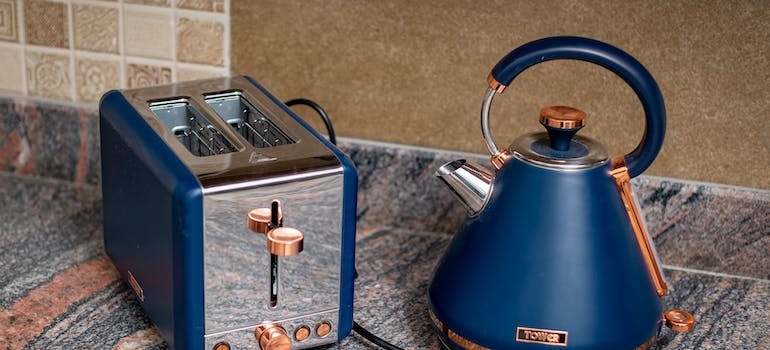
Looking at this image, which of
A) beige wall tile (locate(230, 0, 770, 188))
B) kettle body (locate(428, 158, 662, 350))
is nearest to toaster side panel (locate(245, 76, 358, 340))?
kettle body (locate(428, 158, 662, 350))

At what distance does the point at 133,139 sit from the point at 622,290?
46 cm

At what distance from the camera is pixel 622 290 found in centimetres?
85

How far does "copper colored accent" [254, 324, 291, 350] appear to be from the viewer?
2.81 ft

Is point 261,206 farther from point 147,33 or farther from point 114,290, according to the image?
point 147,33

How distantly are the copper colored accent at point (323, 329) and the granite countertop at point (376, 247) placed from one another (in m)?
0.05

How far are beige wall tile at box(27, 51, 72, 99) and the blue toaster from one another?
275mm

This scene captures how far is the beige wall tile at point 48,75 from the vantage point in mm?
1202

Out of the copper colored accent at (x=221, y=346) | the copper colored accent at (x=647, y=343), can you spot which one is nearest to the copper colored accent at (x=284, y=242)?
the copper colored accent at (x=221, y=346)

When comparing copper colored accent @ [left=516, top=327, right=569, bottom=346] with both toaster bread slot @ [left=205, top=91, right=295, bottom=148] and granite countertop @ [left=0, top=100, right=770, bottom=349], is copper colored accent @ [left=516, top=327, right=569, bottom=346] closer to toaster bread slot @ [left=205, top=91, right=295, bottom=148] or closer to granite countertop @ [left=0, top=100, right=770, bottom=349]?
granite countertop @ [left=0, top=100, right=770, bottom=349]

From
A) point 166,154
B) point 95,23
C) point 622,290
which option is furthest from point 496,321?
point 95,23

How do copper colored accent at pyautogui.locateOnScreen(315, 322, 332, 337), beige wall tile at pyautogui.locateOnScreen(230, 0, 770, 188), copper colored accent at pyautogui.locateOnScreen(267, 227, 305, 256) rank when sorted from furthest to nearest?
beige wall tile at pyautogui.locateOnScreen(230, 0, 770, 188), copper colored accent at pyautogui.locateOnScreen(315, 322, 332, 337), copper colored accent at pyautogui.locateOnScreen(267, 227, 305, 256)

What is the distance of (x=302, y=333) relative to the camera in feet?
2.92

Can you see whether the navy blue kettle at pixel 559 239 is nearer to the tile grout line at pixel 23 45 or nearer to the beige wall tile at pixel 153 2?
the beige wall tile at pixel 153 2

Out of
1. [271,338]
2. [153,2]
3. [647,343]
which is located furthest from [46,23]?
[647,343]
